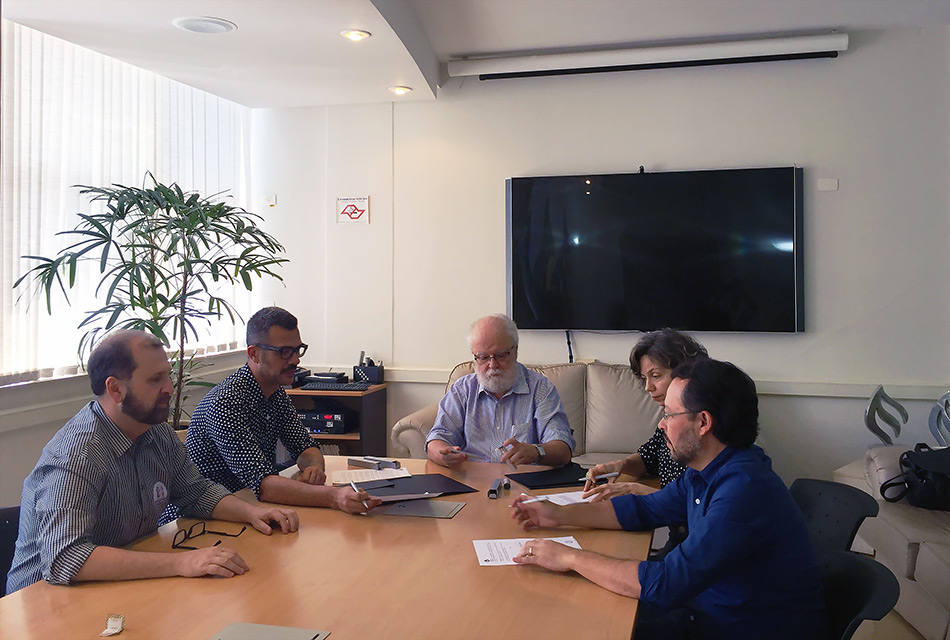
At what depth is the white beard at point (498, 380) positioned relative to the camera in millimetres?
3031

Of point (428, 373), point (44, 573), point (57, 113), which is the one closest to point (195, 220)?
point (57, 113)

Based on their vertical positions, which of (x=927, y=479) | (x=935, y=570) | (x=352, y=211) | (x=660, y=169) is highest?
(x=660, y=169)

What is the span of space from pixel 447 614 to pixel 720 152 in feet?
12.5

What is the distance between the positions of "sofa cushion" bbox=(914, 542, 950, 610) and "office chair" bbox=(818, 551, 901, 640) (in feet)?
4.14

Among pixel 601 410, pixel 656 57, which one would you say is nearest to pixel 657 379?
pixel 601 410

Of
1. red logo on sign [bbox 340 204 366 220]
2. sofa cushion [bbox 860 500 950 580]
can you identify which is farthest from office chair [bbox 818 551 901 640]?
red logo on sign [bbox 340 204 366 220]

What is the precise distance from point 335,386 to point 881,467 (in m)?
3.15

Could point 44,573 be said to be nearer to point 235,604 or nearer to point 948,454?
point 235,604

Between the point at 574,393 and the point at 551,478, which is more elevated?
the point at 574,393

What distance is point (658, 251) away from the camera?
4.56 m

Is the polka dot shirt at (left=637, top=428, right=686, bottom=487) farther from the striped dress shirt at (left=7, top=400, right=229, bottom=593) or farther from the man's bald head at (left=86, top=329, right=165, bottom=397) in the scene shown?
the man's bald head at (left=86, top=329, right=165, bottom=397)

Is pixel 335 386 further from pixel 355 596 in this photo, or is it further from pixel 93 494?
pixel 355 596

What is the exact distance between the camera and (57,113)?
359 cm

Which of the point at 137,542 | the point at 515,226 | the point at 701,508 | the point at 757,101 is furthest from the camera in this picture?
the point at 515,226
